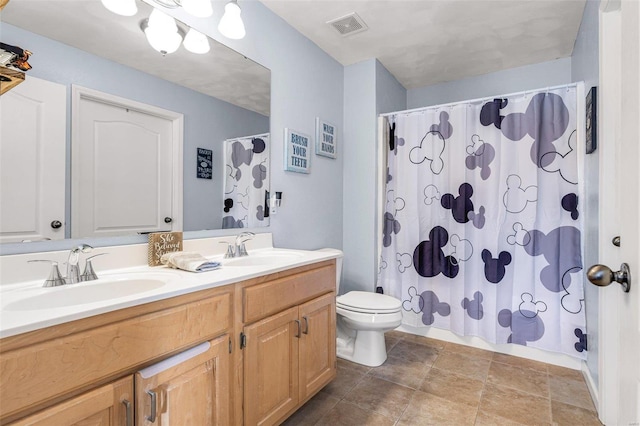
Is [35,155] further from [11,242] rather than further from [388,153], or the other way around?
[388,153]

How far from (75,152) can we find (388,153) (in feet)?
7.22

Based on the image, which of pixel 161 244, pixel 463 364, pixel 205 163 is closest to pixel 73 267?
pixel 161 244

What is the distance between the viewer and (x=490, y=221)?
7.68ft

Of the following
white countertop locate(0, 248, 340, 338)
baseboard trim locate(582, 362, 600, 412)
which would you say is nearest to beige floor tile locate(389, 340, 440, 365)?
baseboard trim locate(582, 362, 600, 412)

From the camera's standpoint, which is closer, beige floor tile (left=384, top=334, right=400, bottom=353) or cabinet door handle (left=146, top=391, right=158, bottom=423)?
cabinet door handle (left=146, top=391, right=158, bottom=423)

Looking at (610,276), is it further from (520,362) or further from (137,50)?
(520,362)

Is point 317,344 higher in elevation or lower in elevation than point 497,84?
lower

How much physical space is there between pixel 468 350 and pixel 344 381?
107cm

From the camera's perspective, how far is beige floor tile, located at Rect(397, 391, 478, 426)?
1.62 metres

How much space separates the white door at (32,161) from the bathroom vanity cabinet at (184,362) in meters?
→ 0.56

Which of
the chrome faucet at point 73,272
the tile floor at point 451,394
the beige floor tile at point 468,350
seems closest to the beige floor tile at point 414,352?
the tile floor at point 451,394

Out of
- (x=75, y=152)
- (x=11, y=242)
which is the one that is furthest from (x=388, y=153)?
(x=11, y=242)

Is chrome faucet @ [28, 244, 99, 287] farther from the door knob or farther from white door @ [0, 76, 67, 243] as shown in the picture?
the door knob

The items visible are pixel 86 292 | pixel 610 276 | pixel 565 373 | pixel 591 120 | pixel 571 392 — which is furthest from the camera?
pixel 565 373
